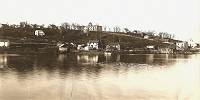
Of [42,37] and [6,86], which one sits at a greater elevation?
[42,37]

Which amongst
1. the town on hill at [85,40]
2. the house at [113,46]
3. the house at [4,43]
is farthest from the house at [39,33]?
the house at [113,46]

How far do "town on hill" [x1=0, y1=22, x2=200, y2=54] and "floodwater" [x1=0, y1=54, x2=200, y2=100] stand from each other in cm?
3

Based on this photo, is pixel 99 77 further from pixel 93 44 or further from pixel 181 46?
pixel 181 46

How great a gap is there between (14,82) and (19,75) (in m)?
0.04

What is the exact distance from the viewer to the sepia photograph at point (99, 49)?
1500 millimetres

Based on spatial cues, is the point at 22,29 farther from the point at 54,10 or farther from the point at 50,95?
the point at 50,95

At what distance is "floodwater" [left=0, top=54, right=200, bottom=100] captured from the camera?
149cm

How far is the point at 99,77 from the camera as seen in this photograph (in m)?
1.60

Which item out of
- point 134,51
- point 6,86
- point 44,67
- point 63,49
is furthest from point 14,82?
point 134,51

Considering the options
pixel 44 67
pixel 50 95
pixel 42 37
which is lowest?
pixel 50 95

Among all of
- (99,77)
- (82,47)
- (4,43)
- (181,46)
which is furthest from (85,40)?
(181,46)

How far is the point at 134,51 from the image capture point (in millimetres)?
1648

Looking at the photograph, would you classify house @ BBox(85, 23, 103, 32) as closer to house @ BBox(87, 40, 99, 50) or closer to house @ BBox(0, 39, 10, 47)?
house @ BBox(87, 40, 99, 50)

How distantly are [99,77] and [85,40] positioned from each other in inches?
6.8
